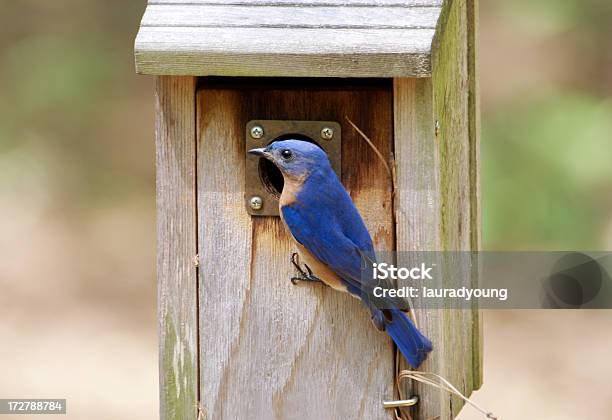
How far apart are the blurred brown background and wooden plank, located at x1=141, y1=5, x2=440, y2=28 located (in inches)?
120

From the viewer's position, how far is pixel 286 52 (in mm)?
3459

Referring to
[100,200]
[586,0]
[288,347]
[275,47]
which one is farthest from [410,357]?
[100,200]

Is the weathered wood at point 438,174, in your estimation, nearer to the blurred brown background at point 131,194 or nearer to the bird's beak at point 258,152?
the bird's beak at point 258,152

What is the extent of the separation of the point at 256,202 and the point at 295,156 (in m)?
0.23

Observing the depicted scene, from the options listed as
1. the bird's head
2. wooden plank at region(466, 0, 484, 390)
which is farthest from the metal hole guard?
wooden plank at region(466, 0, 484, 390)

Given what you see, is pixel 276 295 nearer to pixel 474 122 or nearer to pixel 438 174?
pixel 438 174

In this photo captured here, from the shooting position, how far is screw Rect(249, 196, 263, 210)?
3709 mm

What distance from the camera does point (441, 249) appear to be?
12.1 feet

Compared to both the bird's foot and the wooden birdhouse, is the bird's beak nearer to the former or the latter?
the wooden birdhouse

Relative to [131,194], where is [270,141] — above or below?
below

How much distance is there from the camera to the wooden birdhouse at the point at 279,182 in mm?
3498

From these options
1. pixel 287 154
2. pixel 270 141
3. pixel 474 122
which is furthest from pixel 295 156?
pixel 474 122

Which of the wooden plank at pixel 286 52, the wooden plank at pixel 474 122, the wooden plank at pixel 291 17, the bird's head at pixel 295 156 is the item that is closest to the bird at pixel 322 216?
the bird's head at pixel 295 156

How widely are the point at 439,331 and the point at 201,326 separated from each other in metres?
0.65
